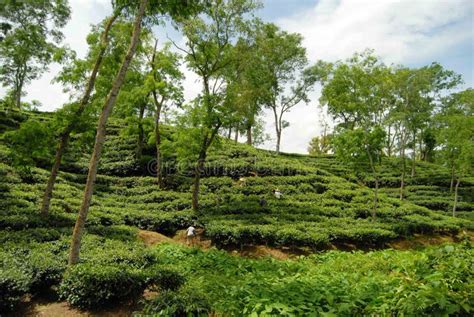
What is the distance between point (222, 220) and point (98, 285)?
941 centimetres

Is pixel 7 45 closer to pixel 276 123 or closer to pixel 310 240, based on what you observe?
pixel 276 123

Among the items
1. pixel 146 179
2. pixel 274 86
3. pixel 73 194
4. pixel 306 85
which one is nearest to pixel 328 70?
pixel 306 85

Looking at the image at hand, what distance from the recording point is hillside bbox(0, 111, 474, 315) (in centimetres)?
677

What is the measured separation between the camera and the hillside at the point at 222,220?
677 centimetres

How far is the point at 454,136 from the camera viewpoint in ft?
79.0

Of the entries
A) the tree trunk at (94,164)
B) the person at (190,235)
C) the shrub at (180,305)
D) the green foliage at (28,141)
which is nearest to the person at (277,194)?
the person at (190,235)

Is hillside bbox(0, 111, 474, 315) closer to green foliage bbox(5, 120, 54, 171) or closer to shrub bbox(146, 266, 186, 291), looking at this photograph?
shrub bbox(146, 266, 186, 291)

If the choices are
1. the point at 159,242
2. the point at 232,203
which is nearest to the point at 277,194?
the point at 232,203

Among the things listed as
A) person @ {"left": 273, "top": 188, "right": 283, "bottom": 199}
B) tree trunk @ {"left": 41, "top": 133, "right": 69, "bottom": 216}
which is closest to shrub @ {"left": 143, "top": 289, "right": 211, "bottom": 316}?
tree trunk @ {"left": 41, "top": 133, "right": 69, "bottom": 216}

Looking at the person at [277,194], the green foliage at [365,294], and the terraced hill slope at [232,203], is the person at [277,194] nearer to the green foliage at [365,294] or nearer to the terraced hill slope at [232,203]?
the terraced hill slope at [232,203]

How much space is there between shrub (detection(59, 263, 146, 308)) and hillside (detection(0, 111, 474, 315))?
68mm

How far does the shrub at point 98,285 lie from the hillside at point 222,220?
7 cm

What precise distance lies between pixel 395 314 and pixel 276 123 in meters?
31.9

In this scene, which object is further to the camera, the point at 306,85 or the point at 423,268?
the point at 306,85
